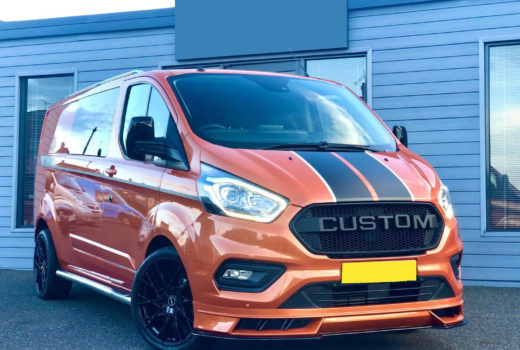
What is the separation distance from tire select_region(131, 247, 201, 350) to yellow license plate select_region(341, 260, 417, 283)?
1.00 m

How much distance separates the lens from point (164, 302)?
15.5 feet

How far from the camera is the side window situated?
4.90m

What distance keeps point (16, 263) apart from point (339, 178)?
792 centimetres

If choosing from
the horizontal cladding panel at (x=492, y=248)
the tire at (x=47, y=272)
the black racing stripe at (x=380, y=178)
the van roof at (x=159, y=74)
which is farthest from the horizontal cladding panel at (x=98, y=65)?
the black racing stripe at (x=380, y=178)

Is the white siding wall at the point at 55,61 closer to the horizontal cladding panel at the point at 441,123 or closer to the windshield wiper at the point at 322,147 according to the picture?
the horizontal cladding panel at the point at 441,123

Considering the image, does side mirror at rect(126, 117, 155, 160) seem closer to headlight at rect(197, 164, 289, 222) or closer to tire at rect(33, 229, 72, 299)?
headlight at rect(197, 164, 289, 222)

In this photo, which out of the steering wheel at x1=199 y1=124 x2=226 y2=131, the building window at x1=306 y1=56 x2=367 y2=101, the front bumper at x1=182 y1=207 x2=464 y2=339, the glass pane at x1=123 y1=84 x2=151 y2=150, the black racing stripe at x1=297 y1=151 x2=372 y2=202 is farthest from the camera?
the building window at x1=306 y1=56 x2=367 y2=101

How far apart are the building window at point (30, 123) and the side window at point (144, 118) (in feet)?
18.9

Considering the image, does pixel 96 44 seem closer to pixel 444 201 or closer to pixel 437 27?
pixel 437 27

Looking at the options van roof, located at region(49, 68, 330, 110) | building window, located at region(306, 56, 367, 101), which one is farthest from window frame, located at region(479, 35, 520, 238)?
van roof, located at region(49, 68, 330, 110)

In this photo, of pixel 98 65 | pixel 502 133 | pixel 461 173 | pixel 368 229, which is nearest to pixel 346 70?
pixel 461 173

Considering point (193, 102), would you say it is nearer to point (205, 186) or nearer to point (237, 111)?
point (237, 111)

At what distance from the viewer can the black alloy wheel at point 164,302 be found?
450 centimetres

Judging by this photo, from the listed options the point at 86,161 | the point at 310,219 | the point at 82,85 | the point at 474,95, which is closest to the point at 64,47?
the point at 82,85
